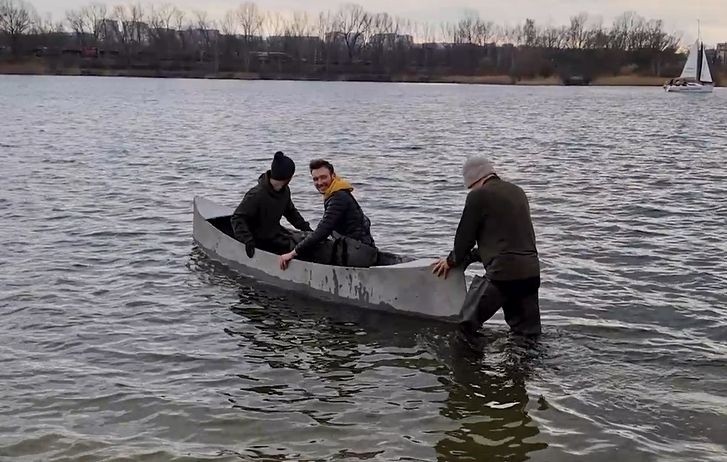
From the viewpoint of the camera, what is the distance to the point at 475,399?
7.21 meters

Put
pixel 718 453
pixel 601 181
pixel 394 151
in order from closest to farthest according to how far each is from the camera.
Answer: pixel 718 453 < pixel 601 181 < pixel 394 151

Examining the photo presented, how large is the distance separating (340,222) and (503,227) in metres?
2.72

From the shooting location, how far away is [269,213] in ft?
35.8

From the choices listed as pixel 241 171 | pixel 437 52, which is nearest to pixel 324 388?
pixel 241 171

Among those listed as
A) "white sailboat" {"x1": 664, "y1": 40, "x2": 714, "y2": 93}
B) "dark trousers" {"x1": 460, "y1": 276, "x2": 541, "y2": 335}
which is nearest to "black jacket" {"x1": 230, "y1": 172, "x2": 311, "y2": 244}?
"dark trousers" {"x1": 460, "y1": 276, "x2": 541, "y2": 335}

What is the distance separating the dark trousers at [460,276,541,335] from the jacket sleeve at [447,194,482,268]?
327 millimetres

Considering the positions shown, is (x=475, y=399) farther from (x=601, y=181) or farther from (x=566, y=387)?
(x=601, y=181)

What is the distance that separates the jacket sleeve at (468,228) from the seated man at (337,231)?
1.96m

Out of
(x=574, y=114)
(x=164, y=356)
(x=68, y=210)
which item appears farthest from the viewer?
(x=574, y=114)

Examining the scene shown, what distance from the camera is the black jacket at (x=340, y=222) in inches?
380

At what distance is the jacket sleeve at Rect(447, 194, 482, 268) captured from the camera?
770 cm

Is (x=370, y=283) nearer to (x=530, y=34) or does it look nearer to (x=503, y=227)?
(x=503, y=227)

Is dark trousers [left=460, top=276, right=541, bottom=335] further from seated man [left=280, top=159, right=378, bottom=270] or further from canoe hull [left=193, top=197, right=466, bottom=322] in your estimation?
seated man [left=280, top=159, right=378, bottom=270]

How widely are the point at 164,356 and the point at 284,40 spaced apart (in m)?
141
